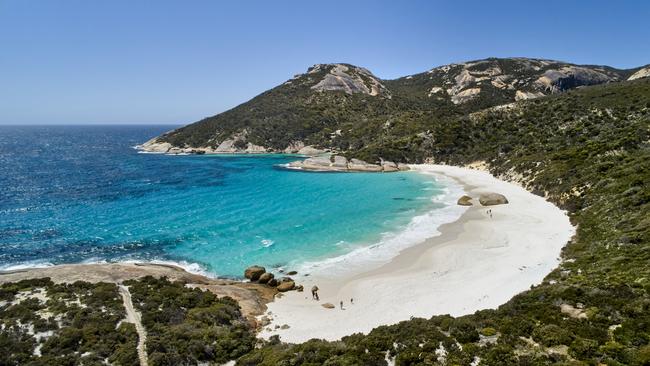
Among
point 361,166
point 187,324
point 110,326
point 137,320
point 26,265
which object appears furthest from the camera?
point 361,166

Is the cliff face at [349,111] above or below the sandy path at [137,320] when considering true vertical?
above

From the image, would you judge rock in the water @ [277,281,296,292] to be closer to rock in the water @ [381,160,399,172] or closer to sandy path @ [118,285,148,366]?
sandy path @ [118,285,148,366]

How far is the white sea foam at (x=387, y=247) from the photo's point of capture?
36.3 m

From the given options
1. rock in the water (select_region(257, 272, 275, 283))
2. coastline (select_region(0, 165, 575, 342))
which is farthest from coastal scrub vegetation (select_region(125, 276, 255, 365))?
rock in the water (select_region(257, 272, 275, 283))

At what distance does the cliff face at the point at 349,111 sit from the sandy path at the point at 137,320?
97739 millimetres

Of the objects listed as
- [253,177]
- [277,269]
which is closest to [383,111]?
[253,177]

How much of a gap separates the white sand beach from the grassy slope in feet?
8.36

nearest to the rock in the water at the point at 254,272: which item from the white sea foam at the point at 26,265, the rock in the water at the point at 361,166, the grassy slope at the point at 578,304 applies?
the grassy slope at the point at 578,304

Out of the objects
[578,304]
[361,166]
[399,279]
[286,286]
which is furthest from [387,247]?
[361,166]

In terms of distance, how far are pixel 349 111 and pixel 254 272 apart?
458 feet

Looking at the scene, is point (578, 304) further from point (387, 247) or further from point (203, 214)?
point (203, 214)

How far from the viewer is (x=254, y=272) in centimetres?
3406

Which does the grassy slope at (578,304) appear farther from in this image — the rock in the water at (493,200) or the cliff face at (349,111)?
the cliff face at (349,111)

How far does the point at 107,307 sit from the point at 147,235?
935 inches
